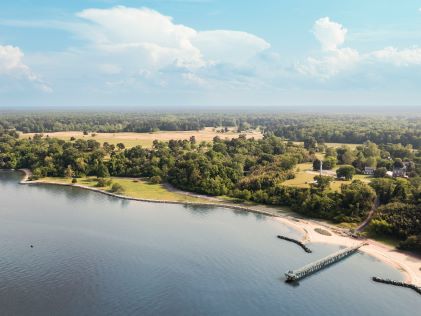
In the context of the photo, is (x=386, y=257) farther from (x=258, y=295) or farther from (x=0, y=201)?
(x=0, y=201)

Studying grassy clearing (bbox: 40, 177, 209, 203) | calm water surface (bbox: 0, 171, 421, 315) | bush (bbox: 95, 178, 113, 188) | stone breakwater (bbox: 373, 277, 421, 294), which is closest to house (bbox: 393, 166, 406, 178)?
calm water surface (bbox: 0, 171, 421, 315)

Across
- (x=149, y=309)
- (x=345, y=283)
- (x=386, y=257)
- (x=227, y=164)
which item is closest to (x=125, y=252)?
(x=149, y=309)

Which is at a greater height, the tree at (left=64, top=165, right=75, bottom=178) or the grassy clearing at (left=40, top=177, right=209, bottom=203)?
the tree at (left=64, top=165, right=75, bottom=178)

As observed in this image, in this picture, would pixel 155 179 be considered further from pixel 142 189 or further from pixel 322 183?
pixel 322 183

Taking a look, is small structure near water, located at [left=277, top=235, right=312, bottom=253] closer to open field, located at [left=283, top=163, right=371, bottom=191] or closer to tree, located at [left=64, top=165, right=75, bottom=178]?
open field, located at [left=283, top=163, right=371, bottom=191]

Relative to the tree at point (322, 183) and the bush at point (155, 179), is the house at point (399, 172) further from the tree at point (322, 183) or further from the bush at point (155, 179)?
the bush at point (155, 179)
